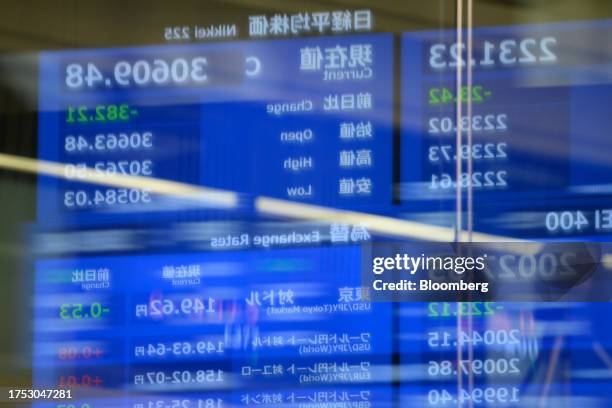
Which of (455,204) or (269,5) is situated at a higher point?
(269,5)

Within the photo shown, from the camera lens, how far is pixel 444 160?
10.1ft

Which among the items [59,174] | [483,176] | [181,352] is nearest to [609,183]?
[483,176]

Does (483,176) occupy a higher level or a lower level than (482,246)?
higher

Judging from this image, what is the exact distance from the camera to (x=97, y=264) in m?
3.23

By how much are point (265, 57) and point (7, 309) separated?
3.79 ft

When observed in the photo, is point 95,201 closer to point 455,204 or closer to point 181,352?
point 181,352

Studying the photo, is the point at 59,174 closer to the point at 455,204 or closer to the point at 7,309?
the point at 7,309

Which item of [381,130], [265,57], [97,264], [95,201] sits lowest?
[97,264]

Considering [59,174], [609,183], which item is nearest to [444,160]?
[609,183]

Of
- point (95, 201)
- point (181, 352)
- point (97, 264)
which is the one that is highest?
point (95, 201)

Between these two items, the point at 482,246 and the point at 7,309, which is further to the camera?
the point at 7,309

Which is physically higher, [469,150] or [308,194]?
[469,150]

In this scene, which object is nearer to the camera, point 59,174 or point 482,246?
point 482,246

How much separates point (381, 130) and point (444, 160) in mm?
211
